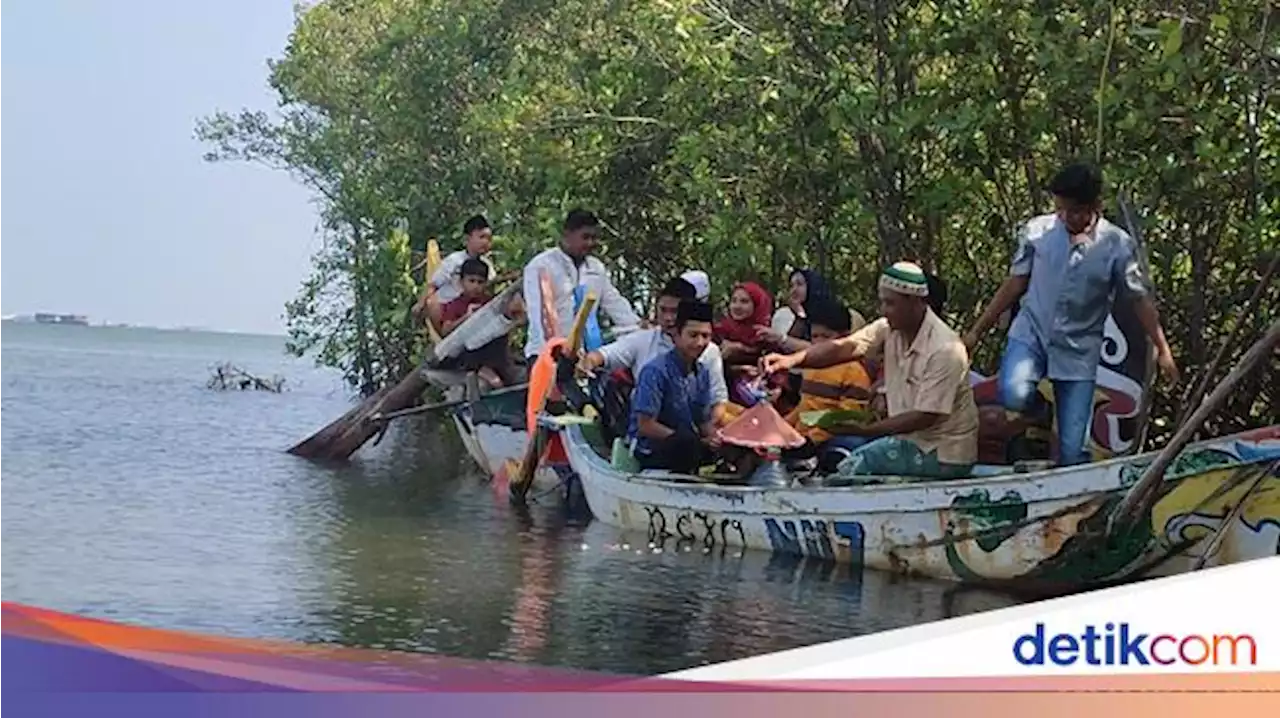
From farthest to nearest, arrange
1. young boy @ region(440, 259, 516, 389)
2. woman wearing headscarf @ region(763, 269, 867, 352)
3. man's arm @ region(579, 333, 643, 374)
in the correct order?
young boy @ region(440, 259, 516, 389)
man's arm @ region(579, 333, 643, 374)
woman wearing headscarf @ region(763, 269, 867, 352)

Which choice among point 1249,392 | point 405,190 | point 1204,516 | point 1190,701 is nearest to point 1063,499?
point 1204,516

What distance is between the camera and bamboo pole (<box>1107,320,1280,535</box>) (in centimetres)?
367

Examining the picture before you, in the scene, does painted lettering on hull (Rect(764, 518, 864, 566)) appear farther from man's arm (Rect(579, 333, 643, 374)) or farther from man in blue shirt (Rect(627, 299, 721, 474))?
man's arm (Rect(579, 333, 643, 374))

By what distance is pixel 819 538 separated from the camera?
5211mm

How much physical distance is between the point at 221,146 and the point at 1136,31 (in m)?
2.74

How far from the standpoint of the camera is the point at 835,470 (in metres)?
5.42

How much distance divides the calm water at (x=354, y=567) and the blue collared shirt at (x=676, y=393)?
1.44 ft

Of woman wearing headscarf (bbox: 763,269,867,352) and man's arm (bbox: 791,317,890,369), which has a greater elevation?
woman wearing headscarf (bbox: 763,269,867,352)

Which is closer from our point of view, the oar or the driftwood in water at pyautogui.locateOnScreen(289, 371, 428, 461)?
the oar

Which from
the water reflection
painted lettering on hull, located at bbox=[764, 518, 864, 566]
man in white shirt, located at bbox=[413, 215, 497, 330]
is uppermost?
man in white shirt, located at bbox=[413, 215, 497, 330]

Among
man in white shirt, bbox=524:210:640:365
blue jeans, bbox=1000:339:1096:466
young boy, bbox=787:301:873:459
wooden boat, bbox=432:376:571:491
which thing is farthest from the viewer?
wooden boat, bbox=432:376:571:491

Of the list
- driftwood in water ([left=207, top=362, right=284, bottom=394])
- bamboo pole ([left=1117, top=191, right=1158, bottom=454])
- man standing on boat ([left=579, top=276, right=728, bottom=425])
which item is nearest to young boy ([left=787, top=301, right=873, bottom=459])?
man standing on boat ([left=579, top=276, right=728, bottom=425])

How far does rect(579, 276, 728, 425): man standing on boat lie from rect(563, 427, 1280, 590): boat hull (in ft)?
1.23

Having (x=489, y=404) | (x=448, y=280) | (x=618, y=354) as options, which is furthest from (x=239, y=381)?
(x=618, y=354)
